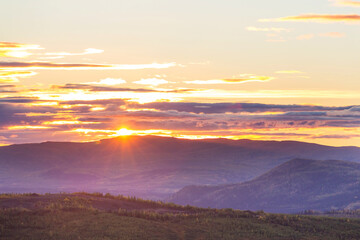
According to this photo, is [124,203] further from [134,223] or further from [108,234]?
[108,234]

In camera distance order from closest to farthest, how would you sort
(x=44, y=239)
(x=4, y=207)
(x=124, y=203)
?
(x=44, y=239)
(x=4, y=207)
(x=124, y=203)

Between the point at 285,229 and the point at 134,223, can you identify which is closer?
the point at 134,223

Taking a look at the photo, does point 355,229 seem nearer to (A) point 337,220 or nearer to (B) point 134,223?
(A) point 337,220

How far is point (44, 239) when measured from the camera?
46.6 metres

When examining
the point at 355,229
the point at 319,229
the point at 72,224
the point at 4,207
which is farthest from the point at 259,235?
the point at 4,207

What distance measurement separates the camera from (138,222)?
54.4m

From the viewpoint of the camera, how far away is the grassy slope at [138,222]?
49.8 metres

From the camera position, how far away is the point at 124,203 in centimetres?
6662

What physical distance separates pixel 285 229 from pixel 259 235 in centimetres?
516

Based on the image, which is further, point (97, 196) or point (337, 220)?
point (97, 196)

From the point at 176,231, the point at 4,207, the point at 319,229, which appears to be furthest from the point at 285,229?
the point at 4,207

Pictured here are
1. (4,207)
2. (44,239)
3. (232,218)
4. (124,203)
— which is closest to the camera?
(44,239)

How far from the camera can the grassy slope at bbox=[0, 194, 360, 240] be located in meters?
49.8

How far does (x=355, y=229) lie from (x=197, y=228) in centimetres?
1743
